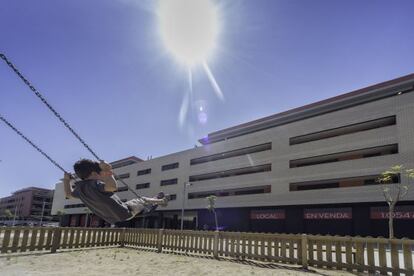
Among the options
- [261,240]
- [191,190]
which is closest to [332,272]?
[261,240]

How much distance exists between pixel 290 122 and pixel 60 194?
223ft

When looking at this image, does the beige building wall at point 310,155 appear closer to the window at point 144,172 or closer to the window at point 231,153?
the window at point 231,153

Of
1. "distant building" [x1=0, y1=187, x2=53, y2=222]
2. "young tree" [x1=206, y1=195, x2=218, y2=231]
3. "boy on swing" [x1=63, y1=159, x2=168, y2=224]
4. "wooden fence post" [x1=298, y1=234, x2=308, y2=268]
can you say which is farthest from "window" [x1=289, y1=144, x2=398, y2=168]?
"distant building" [x1=0, y1=187, x2=53, y2=222]

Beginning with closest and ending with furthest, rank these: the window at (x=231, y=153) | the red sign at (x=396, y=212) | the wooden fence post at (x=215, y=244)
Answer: the wooden fence post at (x=215, y=244) → the red sign at (x=396, y=212) → the window at (x=231, y=153)

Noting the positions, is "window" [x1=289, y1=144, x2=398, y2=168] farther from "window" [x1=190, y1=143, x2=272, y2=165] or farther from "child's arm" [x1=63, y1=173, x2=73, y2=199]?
"child's arm" [x1=63, y1=173, x2=73, y2=199]

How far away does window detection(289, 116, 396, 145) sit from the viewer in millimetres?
33906

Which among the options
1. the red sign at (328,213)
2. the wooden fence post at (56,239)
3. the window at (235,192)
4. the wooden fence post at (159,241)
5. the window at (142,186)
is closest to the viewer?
the wooden fence post at (56,239)

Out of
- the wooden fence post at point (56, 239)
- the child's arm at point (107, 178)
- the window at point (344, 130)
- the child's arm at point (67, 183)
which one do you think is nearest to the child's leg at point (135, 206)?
the child's arm at point (107, 178)

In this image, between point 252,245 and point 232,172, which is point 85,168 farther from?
point 232,172

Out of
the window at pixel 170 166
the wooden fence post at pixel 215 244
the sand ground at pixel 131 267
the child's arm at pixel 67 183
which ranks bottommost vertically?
the sand ground at pixel 131 267

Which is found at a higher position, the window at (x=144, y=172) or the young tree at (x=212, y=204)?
the window at (x=144, y=172)

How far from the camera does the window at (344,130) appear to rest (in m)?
33.9

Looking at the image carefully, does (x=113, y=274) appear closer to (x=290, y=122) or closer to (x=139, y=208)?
(x=139, y=208)

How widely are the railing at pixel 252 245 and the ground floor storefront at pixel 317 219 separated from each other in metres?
21.5
